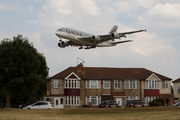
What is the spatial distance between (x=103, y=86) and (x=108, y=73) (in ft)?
12.1

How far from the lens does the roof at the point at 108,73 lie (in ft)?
197

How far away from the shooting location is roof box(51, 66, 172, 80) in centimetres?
5990

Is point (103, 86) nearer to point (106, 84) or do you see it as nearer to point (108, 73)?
point (106, 84)

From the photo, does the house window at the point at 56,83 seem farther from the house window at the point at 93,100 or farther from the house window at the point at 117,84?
the house window at the point at 117,84

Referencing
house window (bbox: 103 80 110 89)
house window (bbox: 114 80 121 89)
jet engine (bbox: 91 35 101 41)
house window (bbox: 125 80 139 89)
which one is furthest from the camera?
house window (bbox: 125 80 139 89)

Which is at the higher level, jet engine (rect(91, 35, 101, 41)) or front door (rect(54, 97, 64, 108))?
jet engine (rect(91, 35, 101, 41))

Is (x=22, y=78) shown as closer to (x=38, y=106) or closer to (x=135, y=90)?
(x=38, y=106)

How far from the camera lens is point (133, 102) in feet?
153

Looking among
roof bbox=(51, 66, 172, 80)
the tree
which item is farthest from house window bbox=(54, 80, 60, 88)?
the tree

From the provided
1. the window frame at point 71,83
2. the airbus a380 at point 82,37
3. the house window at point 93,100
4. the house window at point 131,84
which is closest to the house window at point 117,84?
the house window at point 131,84

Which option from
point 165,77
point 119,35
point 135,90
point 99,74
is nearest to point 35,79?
point 119,35

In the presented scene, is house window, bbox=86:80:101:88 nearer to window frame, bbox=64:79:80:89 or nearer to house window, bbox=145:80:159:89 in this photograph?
window frame, bbox=64:79:80:89

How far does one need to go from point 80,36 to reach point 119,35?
629cm

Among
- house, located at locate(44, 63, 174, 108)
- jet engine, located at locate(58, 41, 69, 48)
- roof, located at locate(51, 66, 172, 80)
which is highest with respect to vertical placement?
jet engine, located at locate(58, 41, 69, 48)
